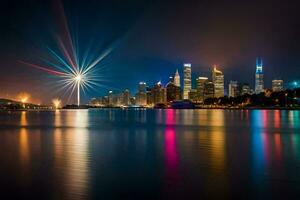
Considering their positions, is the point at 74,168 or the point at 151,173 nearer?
the point at 151,173

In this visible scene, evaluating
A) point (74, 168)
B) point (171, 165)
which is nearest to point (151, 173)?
point (171, 165)

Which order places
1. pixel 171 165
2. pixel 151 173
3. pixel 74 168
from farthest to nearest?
pixel 171 165
pixel 74 168
pixel 151 173

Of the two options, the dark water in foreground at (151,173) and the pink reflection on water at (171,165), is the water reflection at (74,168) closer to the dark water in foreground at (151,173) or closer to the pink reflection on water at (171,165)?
the dark water in foreground at (151,173)

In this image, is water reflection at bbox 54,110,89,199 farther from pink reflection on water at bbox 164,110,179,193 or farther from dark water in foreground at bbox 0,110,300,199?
pink reflection on water at bbox 164,110,179,193

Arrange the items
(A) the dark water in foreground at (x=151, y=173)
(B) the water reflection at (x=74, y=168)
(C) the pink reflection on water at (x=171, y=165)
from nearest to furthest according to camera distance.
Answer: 1. (A) the dark water in foreground at (x=151, y=173)
2. (B) the water reflection at (x=74, y=168)
3. (C) the pink reflection on water at (x=171, y=165)

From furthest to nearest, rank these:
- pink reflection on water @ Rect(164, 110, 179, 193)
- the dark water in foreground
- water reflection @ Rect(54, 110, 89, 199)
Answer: pink reflection on water @ Rect(164, 110, 179, 193) < water reflection @ Rect(54, 110, 89, 199) < the dark water in foreground

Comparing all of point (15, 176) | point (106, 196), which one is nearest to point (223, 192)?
point (106, 196)

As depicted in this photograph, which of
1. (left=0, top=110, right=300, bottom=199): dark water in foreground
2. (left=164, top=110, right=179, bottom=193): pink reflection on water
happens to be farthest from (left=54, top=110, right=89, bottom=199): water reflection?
(left=164, top=110, right=179, bottom=193): pink reflection on water

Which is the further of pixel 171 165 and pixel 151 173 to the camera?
pixel 171 165

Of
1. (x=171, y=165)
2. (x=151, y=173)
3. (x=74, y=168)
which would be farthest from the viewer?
(x=171, y=165)

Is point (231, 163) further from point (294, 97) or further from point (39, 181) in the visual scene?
point (294, 97)

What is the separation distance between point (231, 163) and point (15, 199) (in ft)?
28.9

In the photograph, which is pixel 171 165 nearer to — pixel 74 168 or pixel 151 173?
pixel 151 173

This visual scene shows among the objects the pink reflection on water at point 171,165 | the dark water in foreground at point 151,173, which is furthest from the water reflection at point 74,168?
the pink reflection on water at point 171,165
